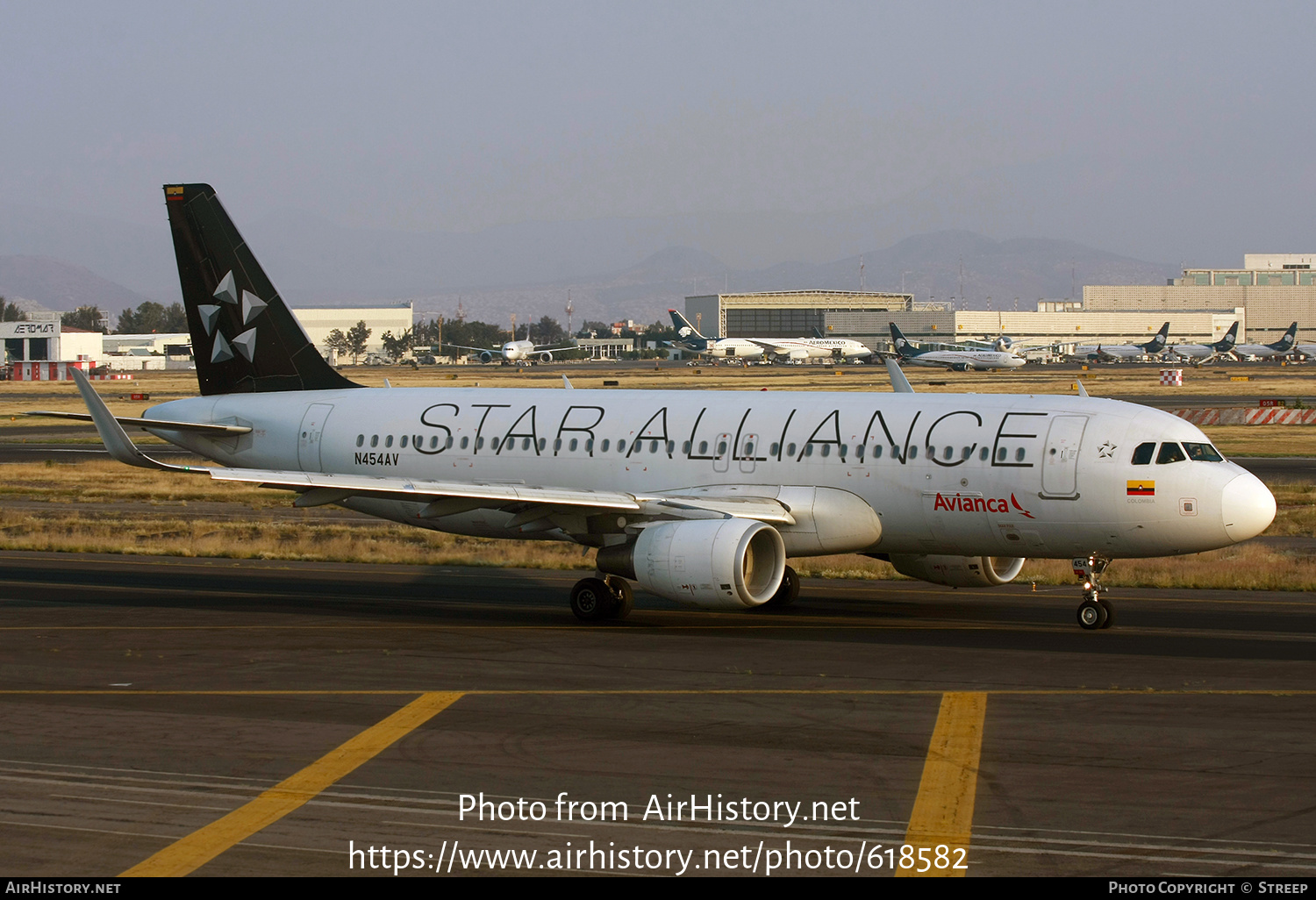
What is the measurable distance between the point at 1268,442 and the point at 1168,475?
45.4 meters

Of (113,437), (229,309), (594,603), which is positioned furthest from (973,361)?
(113,437)

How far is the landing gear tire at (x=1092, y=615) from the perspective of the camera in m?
24.7

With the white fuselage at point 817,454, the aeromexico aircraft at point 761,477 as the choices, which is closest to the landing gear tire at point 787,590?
the aeromexico aircraft at point 761,477

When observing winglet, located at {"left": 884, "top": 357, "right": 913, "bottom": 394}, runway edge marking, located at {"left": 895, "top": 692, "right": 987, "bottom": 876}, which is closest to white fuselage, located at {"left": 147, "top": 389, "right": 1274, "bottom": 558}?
winglet, located at {"left": 884, "top": 357, "right": 913, "bottom": 394}

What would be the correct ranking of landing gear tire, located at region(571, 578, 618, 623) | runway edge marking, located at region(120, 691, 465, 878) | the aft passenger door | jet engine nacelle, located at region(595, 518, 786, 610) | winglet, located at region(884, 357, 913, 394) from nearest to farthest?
runway edge marking, located at region(120, 691, 465, 878) → jet engine nacelle, located at region(595, 518, 786, 610) → landing gear tire, located at region(571, 578, 618, 623) → winglet, located at region(884, 357, 913, 394) → the aft passenger door

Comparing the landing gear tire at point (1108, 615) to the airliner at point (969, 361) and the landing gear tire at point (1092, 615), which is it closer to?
the landing gear tire at point (1092, 615)

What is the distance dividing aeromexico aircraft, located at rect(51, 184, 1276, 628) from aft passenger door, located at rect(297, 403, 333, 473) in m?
0.05

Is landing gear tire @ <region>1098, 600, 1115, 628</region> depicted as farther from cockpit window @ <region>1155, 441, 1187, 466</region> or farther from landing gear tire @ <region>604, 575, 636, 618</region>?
landing gear tire @ <region>604, 575, 636, 618</region>

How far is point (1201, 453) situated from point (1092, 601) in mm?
3180

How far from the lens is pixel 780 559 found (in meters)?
25.0

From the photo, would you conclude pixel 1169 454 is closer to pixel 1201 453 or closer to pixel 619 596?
pixel 1201 453

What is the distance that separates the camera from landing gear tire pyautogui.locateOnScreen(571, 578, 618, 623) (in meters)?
26.4
